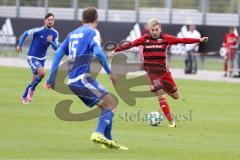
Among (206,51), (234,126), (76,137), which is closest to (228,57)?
(206,51)

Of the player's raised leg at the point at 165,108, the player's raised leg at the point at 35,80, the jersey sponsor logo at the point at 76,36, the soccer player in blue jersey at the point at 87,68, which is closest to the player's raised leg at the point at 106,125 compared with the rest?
the soccer player in blue jersey at the point at 87,68

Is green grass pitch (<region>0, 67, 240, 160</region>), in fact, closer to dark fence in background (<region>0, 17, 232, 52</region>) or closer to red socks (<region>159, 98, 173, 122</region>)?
red socks (<region>159, 98, 173, 122</region>)

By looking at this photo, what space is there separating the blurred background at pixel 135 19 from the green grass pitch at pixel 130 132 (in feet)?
54.3

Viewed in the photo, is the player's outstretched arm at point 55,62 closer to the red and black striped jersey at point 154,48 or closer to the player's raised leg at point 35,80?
the red and black striped jersey at point 154,48

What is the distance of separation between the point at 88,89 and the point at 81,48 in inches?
25.4

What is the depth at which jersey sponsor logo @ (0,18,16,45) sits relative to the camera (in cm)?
4475

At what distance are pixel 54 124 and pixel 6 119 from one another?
1187 millimetres

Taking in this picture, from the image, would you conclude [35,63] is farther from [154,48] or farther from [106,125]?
[106,125]

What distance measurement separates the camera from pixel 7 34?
4488 cm

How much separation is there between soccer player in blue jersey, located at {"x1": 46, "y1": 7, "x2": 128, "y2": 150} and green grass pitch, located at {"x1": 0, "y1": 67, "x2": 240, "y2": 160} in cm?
45

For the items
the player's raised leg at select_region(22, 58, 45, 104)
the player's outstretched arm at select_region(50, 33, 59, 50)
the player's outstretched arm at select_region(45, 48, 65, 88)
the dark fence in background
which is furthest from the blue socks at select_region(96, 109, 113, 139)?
the dark fence in background

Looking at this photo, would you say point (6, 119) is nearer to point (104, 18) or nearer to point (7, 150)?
point (7, 150)

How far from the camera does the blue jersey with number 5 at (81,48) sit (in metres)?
12.9

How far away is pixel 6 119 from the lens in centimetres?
1698
